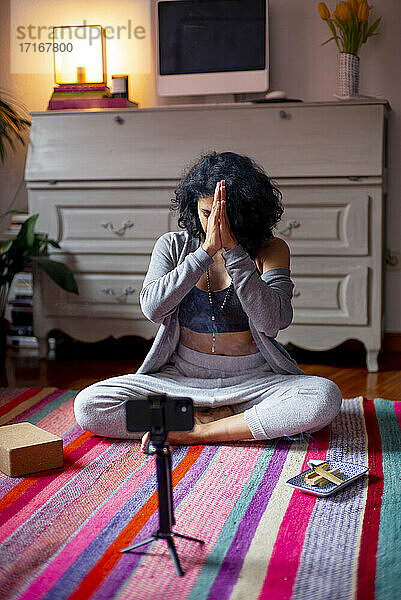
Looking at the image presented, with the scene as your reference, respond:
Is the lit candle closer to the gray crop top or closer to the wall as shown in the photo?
the wall

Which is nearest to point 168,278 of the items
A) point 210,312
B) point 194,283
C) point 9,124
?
point 194,283

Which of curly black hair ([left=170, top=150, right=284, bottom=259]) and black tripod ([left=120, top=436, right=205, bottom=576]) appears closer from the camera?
black tripod ([left=120, top=436, right=205, bottom=576])

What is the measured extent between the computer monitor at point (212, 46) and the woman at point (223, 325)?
131cm

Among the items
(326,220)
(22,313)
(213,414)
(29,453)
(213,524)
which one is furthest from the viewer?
(22,313)

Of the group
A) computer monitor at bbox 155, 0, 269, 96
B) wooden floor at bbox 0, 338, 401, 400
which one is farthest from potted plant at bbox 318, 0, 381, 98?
wooden floor at bbox 0, 338, 401, 400

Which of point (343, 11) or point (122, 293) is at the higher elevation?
point (343, 11)

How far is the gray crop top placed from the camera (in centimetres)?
199

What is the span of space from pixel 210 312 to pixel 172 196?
101cm

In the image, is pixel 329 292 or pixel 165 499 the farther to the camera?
pixel 329 292

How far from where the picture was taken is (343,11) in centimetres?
293

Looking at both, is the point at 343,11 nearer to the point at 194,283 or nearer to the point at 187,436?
the point at 194,283

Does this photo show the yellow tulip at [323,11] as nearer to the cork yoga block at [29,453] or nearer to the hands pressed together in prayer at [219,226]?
the hands pressed together in prayer at [219,226]

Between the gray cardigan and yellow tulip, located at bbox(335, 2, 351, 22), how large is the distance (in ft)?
4.80

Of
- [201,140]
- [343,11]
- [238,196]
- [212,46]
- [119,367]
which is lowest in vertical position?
[119,367]
